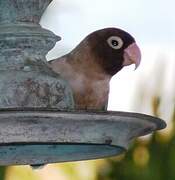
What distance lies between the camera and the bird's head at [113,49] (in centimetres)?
210

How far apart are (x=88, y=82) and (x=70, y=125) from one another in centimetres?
76

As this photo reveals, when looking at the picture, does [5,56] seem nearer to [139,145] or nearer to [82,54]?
[82,54]

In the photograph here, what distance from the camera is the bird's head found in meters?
2.10

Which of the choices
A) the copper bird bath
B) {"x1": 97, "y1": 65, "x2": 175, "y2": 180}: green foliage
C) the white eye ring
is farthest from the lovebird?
{"x1": 97, "y1": 65, "x2": 175, "y2": 180}: green foliage

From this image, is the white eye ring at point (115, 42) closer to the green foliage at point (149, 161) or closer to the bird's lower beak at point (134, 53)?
the bird's lower beak at point (134, 53)

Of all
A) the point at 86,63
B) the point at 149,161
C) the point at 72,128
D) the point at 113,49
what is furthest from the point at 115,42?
the point at 149,161

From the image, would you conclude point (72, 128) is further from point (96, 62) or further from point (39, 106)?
point (96, 62)

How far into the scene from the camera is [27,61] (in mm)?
1625

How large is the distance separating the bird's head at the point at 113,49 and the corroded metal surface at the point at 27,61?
43 centimetres

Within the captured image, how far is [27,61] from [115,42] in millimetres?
566

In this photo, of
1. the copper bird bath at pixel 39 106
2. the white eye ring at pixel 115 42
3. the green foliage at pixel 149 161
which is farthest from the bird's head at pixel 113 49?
the green foliage at pixel 149 161

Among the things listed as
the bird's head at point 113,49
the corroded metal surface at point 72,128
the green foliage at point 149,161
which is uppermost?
the bird's head at point 113,49

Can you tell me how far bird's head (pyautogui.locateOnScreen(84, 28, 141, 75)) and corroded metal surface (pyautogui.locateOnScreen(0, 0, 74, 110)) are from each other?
43cm

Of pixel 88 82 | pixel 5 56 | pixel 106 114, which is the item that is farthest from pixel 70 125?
pixel 88 82
